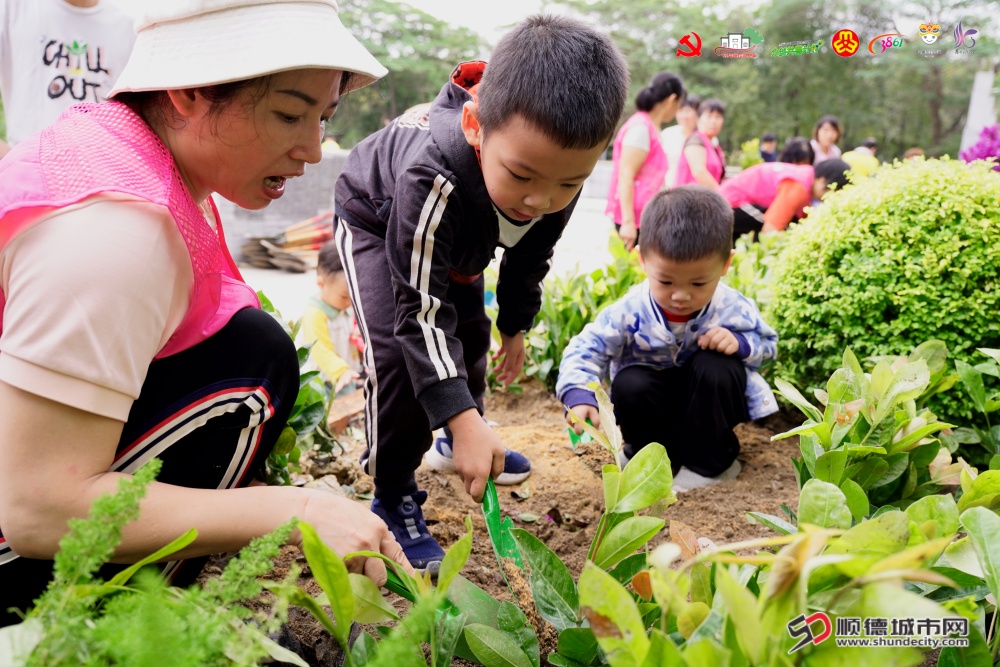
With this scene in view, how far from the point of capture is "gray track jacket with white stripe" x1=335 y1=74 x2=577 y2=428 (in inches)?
72.6

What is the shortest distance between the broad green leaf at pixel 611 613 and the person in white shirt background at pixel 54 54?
2852mm

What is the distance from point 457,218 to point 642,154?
371 centimetres

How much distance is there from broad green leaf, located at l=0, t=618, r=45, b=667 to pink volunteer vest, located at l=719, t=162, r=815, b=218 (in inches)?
232

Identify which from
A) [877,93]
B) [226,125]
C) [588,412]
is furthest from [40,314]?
[877,93]

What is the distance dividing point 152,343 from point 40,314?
0.17 metres

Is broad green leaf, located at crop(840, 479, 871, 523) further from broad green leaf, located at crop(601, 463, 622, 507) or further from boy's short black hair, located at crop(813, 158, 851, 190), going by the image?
boy's short black hair, located at crop(813, 158, 851, 190)

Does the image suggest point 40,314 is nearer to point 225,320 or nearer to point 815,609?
point 225,320

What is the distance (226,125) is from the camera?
1331 mm

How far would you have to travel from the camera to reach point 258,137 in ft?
4.47

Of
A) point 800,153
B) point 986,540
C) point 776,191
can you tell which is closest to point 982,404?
point 986,540

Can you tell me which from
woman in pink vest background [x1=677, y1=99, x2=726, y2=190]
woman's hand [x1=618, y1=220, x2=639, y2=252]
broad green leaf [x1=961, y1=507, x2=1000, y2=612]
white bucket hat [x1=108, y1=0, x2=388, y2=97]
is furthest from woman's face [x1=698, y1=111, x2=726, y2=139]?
broad green leaf [x1=961, y1=507, x2=1000, y2=612]

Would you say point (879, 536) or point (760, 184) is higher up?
point (879, 536)

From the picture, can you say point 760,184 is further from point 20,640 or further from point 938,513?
point 20,640

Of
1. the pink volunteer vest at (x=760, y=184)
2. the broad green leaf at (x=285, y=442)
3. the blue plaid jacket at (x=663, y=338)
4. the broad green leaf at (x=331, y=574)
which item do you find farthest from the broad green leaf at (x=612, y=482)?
the pink volunteer vest at (x=760, y=184)
